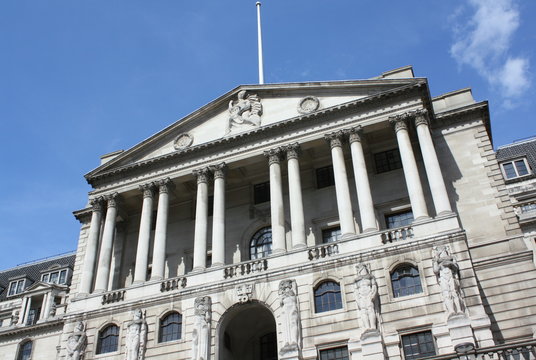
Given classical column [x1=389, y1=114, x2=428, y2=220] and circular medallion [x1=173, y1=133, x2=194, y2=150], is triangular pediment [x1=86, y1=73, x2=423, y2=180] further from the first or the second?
classical column [x1=389, y1=114, x2=428, y2=220]

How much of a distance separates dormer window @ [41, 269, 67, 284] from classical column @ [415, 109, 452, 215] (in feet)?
143

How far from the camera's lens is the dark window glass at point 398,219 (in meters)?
35.8

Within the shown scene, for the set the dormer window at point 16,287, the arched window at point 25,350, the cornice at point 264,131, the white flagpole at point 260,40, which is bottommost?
the arched window at point 25,350

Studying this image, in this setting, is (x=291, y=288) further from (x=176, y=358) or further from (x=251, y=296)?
(x=176, y=358)

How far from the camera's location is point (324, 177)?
3991cm

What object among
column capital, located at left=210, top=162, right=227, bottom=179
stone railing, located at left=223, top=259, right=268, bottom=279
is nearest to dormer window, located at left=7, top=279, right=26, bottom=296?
column capital, located at left=210, top=162, right=227, bottom=179

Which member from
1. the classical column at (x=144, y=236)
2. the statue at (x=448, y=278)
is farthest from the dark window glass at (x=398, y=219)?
the classical column at (x=144, y=236)

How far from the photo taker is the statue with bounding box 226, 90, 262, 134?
3975 centimetres

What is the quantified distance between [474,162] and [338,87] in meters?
9.83

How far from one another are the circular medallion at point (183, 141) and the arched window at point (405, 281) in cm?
1809

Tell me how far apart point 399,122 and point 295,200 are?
799cm

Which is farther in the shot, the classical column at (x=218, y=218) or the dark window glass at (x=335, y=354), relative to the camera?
the classical column at (x=218, y=218)

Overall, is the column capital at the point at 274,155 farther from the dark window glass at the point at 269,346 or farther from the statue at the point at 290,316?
the dark window glass at the point at 269,346

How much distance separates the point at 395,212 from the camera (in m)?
36.2
